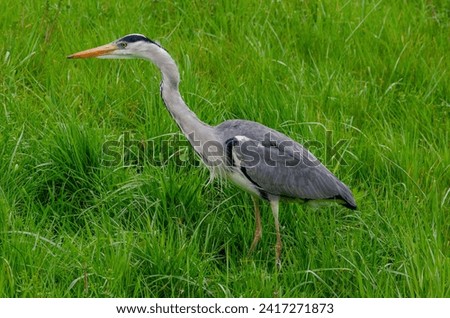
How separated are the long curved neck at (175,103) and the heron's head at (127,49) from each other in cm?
4

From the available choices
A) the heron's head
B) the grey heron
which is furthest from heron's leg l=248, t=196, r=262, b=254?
the heron's head

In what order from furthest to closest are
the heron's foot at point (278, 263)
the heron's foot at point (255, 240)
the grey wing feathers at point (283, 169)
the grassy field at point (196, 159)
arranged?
1. the grey wing feathers at point (283, 169)
2. the heron's foot at point (255, 240)
3. the heron's foot at point (278, 263)
4. the grassy field at point (196, 159)

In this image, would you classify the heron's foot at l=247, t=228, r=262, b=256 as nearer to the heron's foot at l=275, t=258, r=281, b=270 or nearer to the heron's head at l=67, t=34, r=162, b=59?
the heron's foot at l=275, t=258, r=281, b=270

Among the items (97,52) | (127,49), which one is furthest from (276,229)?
(97,52)

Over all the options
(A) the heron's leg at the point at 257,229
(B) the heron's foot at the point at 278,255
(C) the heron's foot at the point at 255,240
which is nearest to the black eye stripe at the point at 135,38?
(A) the heron's leg at the point at 257,229

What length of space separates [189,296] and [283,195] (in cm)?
89

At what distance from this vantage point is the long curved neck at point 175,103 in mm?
4828

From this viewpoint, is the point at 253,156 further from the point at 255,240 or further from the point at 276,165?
the point at 255,240

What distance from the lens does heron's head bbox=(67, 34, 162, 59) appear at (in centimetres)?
485

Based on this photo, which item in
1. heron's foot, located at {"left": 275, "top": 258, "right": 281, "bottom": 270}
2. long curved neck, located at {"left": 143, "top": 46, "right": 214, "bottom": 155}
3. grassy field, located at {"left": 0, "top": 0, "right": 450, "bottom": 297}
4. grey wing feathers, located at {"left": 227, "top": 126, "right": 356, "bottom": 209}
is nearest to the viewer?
grassy field, located at {"left": 0, "top": 0, "right": 450, "bottom": 297}

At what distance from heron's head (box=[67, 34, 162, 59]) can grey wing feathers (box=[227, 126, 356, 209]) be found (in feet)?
2.36

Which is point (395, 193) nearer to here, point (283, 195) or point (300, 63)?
point (283, 195)

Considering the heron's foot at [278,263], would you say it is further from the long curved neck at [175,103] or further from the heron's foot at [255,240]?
the long curved neck at [175,103]

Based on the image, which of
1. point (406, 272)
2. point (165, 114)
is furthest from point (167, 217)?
point (406, 272)
